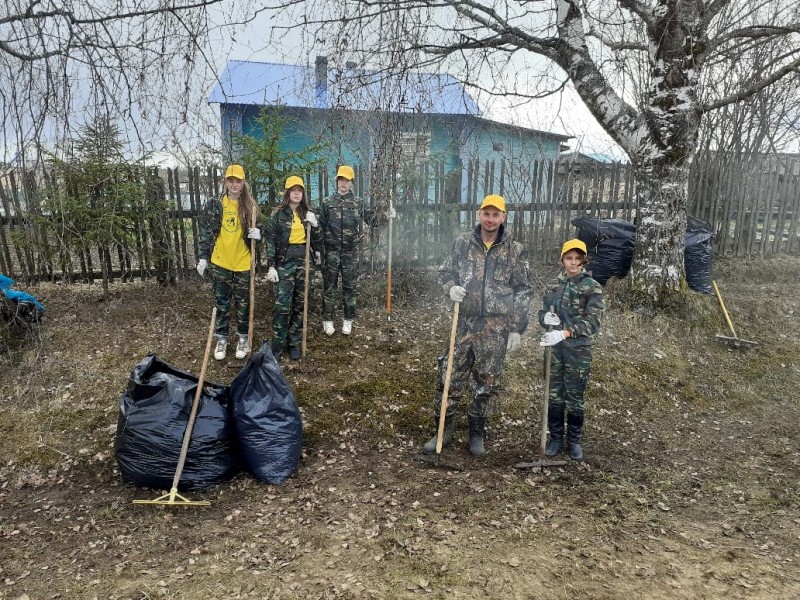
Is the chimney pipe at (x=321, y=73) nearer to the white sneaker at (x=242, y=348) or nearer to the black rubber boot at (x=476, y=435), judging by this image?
the white sneaker at (x=242, y=348)

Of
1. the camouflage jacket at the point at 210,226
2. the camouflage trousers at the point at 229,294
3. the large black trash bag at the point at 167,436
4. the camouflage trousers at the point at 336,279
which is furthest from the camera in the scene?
the camouflage trousers at the point at 336,279

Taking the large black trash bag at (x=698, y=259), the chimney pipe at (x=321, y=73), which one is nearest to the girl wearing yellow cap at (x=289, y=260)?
the chimney pipe at (x=321, y=73)

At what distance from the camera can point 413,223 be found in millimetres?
7664

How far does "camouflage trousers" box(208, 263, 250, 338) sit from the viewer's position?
5516 millimetres

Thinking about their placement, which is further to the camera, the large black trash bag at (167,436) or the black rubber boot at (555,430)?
the black rubber boot at (555,430)

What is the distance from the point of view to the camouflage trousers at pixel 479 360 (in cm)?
420

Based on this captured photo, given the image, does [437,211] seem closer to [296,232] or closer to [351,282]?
[351,282]

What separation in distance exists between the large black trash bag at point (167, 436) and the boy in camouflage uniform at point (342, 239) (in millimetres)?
2338

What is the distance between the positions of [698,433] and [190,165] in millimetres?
6328

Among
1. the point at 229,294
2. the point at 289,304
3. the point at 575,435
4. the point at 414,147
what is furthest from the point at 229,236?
the point at 575,435

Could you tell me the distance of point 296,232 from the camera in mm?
5664

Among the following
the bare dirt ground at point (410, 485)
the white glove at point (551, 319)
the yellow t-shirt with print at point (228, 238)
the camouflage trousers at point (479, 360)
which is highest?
the yellow t-shirt with print at point (228, 238)

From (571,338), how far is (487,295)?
0.72m

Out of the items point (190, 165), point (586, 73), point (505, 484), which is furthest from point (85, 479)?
point (586, 73)
